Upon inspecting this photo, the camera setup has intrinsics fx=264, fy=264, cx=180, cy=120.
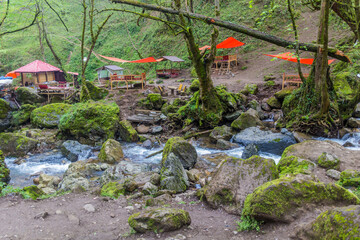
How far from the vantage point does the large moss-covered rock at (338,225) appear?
2.21 meters

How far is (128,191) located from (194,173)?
6.23ft

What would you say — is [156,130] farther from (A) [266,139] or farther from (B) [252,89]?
(B) [252,89]

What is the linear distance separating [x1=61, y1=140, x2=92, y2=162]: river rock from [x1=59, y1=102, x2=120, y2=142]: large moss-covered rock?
77 centimetres

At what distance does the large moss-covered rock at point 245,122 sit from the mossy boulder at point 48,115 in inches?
331

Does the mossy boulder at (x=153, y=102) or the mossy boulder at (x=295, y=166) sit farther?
the mossy boulder at (x=153, y=102)

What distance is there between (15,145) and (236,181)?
9.05 metres

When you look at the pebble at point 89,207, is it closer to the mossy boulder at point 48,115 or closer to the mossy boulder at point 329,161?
the mossy boulder at point 329,161

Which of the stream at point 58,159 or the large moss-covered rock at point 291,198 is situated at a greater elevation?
the large moss-covered rock at point 291,198

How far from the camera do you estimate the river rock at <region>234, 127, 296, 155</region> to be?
9.26 metres

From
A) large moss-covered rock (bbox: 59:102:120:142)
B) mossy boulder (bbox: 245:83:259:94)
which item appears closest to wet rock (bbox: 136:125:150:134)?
large moss-covered rock (bbox: 59:102:120:142)

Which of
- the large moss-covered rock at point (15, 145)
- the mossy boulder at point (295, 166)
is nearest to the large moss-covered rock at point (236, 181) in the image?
the mossy boulder at point (295, 166)

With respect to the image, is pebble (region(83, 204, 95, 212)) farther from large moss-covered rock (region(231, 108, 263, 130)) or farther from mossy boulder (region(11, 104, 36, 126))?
mossy boulder (region(11, 104, 36, 126))

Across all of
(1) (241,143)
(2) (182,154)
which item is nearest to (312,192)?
(2) (182,154)

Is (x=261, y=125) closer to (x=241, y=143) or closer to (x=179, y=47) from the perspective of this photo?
(x=241, y=143)
